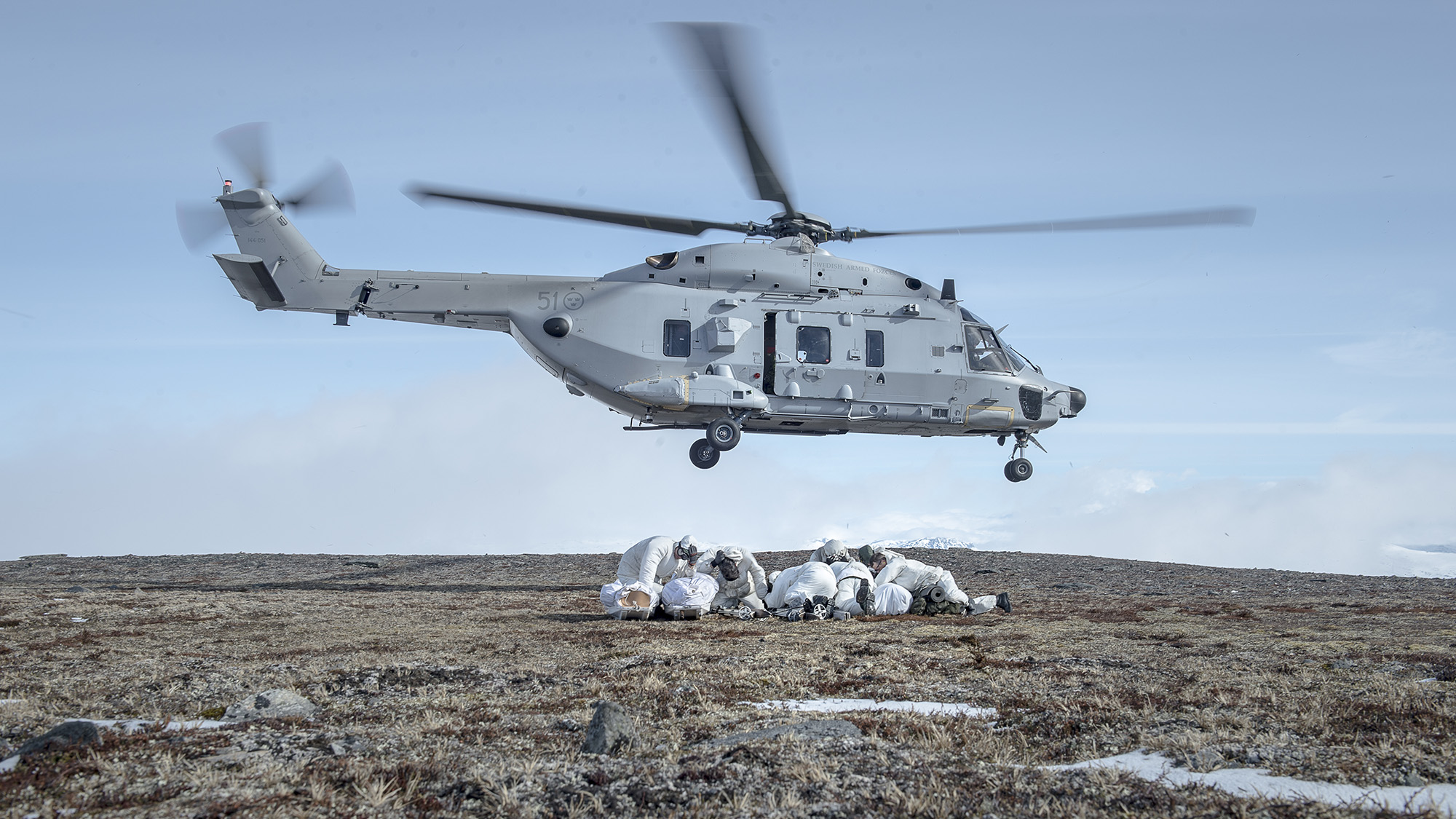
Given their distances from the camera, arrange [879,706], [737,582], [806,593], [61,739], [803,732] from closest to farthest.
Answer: [61,739] < [803,732] < [879,706] < [806,593] < [737,582]

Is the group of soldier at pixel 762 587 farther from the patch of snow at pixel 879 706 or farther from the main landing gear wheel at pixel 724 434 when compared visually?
the main landing gear wheel at pixel 724 434

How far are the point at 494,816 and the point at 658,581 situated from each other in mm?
8846

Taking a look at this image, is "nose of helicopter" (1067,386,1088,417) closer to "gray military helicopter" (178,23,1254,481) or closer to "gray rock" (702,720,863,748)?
"gray military helicopter" (178,23,1254,481)

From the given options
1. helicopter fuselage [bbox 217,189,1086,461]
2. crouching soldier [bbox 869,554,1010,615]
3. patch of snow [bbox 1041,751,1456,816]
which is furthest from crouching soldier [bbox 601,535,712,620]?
patch of snow [bbox 1041,751,1456,816]

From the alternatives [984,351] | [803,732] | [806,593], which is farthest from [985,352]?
[803,732]

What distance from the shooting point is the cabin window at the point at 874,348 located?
1953cm

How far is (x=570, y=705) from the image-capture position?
19.4ft

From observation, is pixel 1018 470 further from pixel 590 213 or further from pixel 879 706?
pixel 879 706

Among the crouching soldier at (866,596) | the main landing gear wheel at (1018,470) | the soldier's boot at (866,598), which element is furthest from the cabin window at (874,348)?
the soldier's boot at (866,598)

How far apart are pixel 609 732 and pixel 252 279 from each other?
54.5ft

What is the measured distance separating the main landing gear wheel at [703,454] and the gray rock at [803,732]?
14.5m

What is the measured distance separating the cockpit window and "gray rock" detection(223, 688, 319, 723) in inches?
647

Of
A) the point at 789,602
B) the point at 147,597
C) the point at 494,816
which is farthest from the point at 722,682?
the point at 147,597

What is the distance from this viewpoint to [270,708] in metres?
5.72
